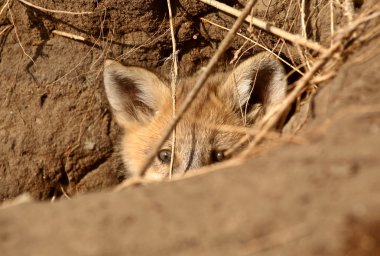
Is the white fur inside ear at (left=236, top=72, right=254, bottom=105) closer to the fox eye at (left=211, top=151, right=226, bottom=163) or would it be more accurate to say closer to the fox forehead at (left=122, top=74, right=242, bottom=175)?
the fox forehead at (left=122, top=74, right=242, bottom=175)

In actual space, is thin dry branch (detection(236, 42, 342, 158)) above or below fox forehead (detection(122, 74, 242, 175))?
above

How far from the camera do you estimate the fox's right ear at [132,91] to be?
13.4ft

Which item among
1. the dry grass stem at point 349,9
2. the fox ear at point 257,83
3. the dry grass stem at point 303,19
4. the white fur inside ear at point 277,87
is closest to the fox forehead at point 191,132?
the fox ear at point 257,83

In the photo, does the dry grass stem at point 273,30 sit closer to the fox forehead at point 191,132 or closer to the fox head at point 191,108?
the fox head at point 191,108

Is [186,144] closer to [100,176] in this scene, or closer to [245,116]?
[245,116]

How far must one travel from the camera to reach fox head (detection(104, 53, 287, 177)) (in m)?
3.83

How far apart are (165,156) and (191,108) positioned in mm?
387

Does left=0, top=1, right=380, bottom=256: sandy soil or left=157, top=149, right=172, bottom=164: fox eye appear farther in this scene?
left=157, top=149, right=172, bottom=164: fox eye

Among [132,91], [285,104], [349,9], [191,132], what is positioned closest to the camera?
[285,104]

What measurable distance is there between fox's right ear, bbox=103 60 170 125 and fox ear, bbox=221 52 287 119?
486mm

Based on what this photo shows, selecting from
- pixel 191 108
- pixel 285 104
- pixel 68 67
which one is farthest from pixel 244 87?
pixel 285 104

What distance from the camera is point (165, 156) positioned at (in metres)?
3.95

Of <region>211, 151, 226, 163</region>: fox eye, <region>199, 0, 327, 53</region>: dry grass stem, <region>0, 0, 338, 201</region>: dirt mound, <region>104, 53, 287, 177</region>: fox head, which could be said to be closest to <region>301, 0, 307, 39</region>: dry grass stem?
<region>199, 0, 327, 53</region>: dry grass stem

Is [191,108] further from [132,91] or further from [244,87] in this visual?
[132,91]
